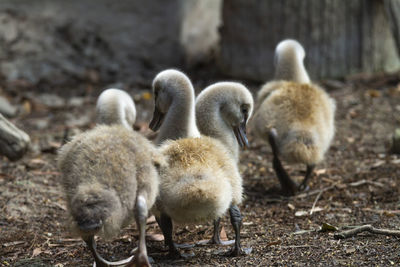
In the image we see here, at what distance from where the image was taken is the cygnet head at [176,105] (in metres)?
5.21

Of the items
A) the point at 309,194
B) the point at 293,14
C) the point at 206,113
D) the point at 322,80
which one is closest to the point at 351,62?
the point at 322,80

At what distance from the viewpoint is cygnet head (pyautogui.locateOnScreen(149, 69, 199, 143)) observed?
5.21m

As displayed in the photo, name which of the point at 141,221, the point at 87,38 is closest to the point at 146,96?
the point at 87,38

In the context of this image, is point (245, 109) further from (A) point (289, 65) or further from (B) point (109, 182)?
(B) point (109, 182)

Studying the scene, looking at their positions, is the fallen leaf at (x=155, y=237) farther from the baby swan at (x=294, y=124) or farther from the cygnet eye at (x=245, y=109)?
the baby swan at (x=294, y=124)

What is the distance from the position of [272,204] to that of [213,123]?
52.7 inches

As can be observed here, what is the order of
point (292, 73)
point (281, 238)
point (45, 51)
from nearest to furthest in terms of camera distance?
point (281, 238) → point (292, 73) → point (45, 51)

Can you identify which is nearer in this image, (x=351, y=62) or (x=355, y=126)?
(x=355, y=126)

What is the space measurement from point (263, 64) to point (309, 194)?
4.19 meters

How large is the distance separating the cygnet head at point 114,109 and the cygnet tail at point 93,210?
1.80 metres

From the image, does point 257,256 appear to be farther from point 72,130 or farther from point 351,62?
point 351,62

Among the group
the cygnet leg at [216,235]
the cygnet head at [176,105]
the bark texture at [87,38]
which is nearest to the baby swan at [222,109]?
the cygnet head at [176,105]

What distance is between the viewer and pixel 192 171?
4426mm

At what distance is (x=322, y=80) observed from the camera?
398 inches
